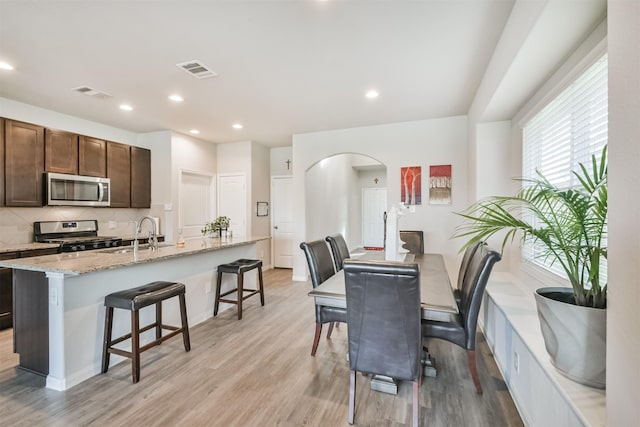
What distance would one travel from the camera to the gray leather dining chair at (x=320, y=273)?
241 cm

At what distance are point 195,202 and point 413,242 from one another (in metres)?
4.14

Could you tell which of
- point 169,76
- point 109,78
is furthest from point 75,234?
point 169,76

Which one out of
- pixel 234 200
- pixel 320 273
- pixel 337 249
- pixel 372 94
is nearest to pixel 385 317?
pixel 320 273

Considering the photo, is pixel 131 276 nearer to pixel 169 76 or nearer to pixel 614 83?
pixel 169 76

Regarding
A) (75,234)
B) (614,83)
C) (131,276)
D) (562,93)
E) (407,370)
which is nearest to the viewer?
(614,83)

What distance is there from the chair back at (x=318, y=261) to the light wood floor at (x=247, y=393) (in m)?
0.68

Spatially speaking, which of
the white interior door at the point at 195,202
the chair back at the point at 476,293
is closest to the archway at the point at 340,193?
the white interior door at the point at 195,202

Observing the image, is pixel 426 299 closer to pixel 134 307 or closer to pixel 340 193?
pixel 134 307

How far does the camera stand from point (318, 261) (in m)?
2.73

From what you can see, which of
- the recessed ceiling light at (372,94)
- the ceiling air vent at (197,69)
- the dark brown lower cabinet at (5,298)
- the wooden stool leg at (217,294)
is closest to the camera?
the ceiling air vent at (197,69)

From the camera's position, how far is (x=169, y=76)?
303 cm

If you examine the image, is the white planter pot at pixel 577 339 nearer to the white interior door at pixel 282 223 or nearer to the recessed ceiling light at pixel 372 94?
the recessed ceiling light at pixel 372 94

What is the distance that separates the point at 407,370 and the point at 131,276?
7.82 feet

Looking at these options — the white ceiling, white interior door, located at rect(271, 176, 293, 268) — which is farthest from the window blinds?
white interior door, located at rect(271, 176, 293, 268)
